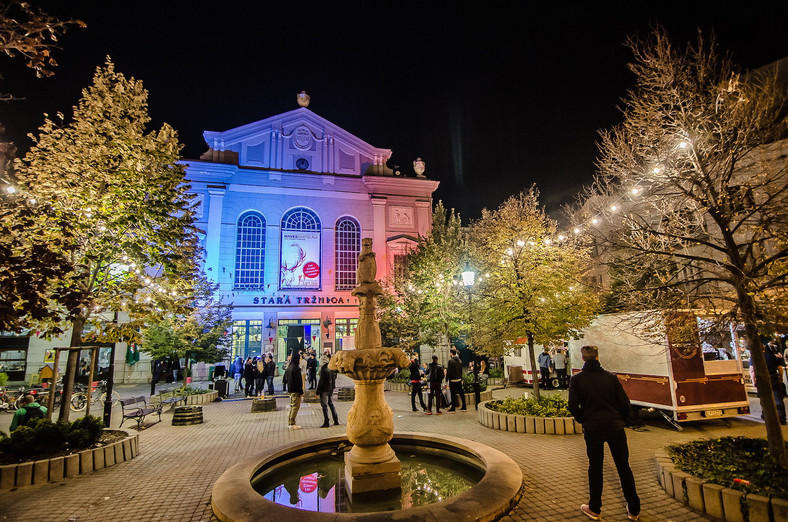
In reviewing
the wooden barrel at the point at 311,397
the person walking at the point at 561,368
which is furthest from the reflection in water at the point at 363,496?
the person walking at the point at 561,368

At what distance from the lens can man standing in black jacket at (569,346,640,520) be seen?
4.68m

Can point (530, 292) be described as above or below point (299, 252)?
below

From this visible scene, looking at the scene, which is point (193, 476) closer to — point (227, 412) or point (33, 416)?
point (33, 416)

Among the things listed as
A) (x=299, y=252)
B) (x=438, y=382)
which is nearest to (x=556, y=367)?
(x=438, y=382)

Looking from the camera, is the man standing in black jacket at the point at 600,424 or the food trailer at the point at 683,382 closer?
the man standing in black jacket at the point at 600,424

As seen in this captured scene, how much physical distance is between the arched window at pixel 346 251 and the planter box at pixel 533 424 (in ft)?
74.6

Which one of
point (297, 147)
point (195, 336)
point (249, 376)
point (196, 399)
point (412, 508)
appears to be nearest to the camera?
point (412, 508)

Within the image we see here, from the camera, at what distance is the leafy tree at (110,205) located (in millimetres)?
8031

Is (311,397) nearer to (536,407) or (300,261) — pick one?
(536,407)

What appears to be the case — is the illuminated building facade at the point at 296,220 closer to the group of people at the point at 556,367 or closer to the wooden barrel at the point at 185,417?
the group of people at the point at 556,367

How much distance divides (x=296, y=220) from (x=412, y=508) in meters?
29.4

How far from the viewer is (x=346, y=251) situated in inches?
1286

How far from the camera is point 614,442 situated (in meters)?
4.76

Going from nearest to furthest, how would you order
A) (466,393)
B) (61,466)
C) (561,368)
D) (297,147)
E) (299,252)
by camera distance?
(61,466)
(466,393)
(561,368)
(299,252)
(297,147)
